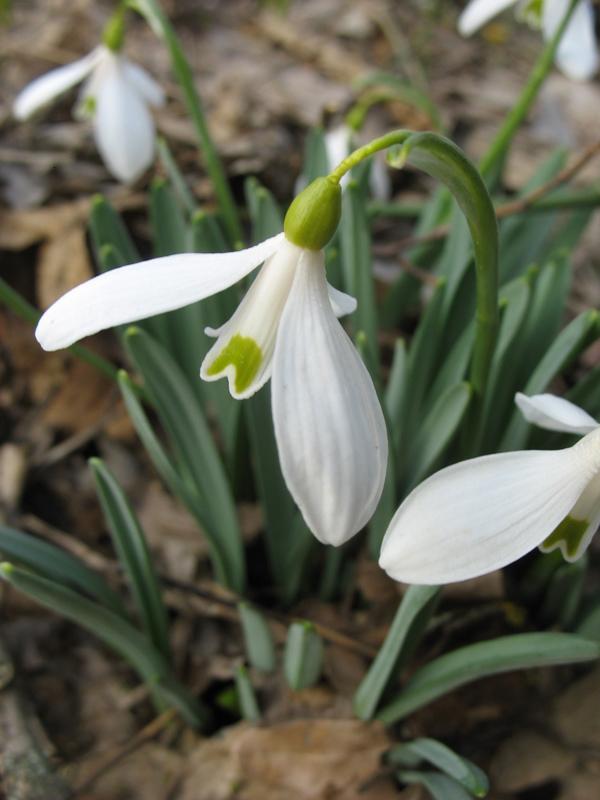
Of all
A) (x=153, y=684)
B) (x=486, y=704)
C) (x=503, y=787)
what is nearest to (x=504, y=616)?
(x=486, y=704)

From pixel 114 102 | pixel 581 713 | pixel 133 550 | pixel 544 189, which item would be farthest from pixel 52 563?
pixel 544 189

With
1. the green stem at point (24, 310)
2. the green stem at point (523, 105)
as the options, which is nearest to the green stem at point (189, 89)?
the green stem at point (24, 310)

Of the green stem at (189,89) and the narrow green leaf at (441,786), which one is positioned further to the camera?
the green stem at (189,89)

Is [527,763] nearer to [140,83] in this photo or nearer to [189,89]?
[189,89]

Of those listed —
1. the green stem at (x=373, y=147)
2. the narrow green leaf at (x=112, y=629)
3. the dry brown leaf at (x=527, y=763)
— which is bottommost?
the dry brown leaf at (x=527, y=763)

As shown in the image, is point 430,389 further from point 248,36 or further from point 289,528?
point 248,36

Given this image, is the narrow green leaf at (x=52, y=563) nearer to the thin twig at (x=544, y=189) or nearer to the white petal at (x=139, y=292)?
the white petal at (x=139, y=292)
